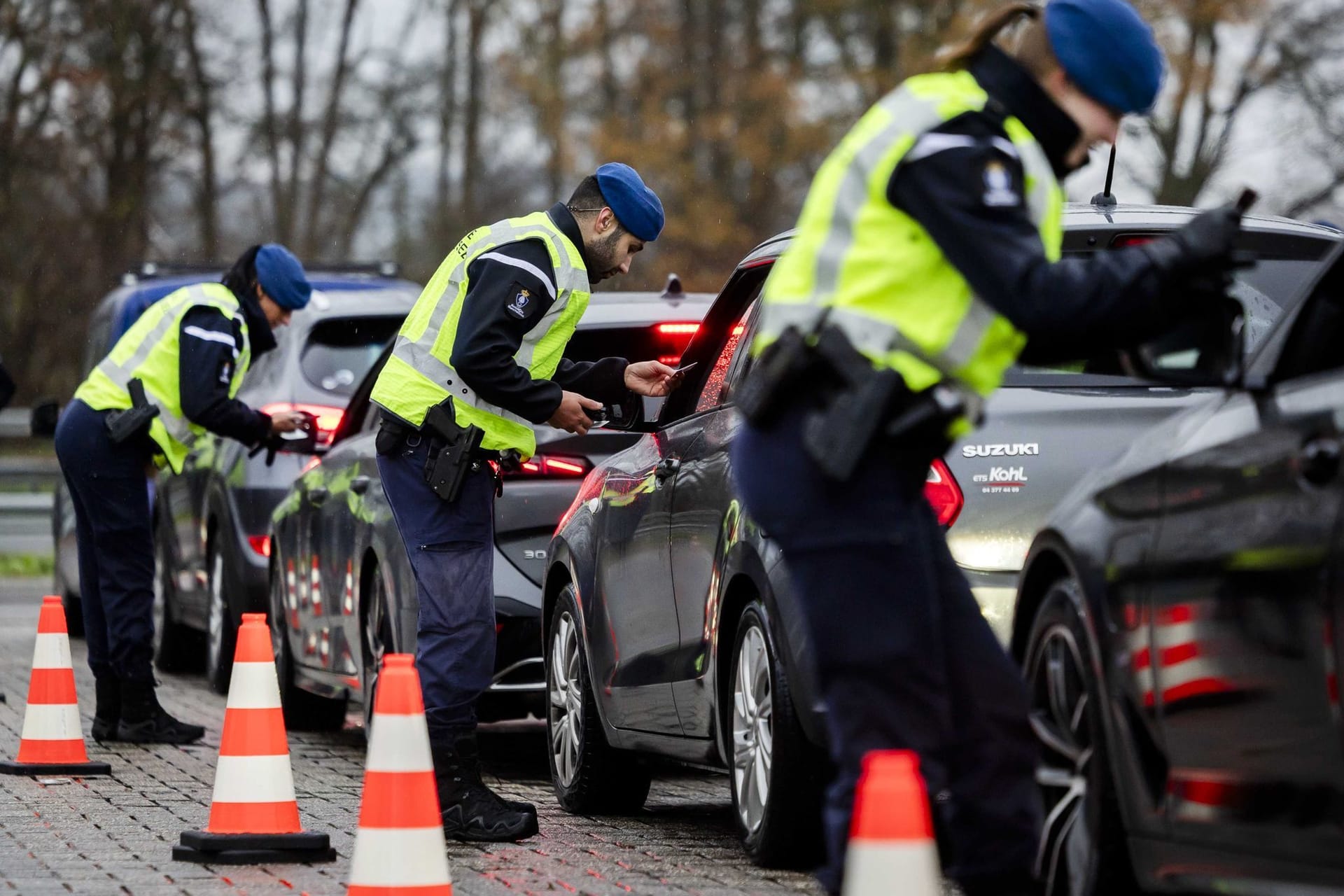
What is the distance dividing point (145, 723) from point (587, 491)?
272 centimetres

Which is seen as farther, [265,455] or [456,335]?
[265,455]

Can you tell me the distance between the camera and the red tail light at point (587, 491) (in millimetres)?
7438

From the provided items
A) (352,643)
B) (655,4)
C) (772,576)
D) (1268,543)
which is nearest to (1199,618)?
(1268,543)

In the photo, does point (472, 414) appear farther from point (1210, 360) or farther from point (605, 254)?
point (1210, 360)

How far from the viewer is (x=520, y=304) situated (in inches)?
262

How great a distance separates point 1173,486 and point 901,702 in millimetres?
781

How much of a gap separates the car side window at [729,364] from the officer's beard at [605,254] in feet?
1.34

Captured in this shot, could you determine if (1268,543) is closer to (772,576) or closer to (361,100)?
(772,576)

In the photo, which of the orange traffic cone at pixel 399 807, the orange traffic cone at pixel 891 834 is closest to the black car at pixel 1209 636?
the orange traffic cone at pixel 891 834

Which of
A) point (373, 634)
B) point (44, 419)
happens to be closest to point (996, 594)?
point (373, 634)

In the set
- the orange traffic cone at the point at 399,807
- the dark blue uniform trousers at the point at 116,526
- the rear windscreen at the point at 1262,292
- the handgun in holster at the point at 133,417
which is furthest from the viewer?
the dark blue uniform trousers at the point at 116,526

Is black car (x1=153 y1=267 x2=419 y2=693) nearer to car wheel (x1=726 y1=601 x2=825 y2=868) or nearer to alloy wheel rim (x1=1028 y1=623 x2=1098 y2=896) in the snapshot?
car wheel (x1=726 y1=601 x2=825 y2=868)

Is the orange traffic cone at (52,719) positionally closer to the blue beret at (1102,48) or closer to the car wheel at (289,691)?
the car wheel at (289,691)

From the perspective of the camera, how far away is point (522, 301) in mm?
6652
